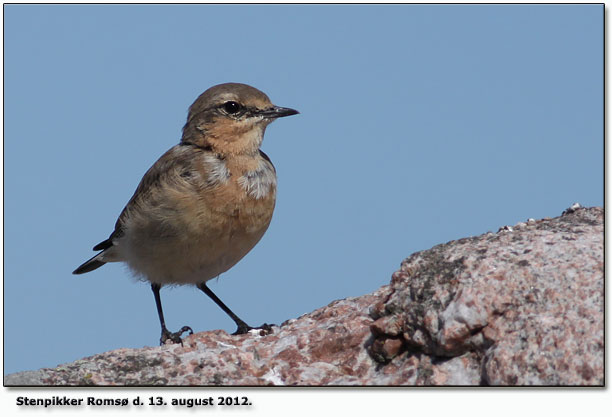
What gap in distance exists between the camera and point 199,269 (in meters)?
7.50

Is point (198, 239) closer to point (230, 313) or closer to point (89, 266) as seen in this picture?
point (230, 313)

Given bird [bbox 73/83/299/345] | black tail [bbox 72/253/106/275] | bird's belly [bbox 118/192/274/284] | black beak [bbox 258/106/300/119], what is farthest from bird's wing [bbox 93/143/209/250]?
black tail [bbox 72/253/106/275]

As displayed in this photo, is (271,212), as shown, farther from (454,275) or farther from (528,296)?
(528,296)

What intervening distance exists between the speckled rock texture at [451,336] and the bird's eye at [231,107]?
91.9 inches

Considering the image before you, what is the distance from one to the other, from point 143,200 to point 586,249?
4.28 m

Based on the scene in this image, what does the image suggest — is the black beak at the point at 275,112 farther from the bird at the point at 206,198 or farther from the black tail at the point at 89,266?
the black tail at the point at 89,266

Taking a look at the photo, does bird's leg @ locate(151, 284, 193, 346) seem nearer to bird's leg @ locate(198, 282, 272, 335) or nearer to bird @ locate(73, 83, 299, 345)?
bird @ locate(73, 83, 299, 345)

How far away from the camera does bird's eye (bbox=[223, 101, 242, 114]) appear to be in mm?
7855

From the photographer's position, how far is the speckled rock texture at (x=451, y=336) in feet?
15.7

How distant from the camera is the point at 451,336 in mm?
5145

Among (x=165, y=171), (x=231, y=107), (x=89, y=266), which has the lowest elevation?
(x=89, y=266)

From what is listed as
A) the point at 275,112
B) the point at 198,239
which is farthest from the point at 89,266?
the point at 275,112

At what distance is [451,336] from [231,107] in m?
3.63

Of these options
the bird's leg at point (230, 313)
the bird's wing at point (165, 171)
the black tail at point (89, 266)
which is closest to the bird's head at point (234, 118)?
the bird's wing at point (165, 171)
